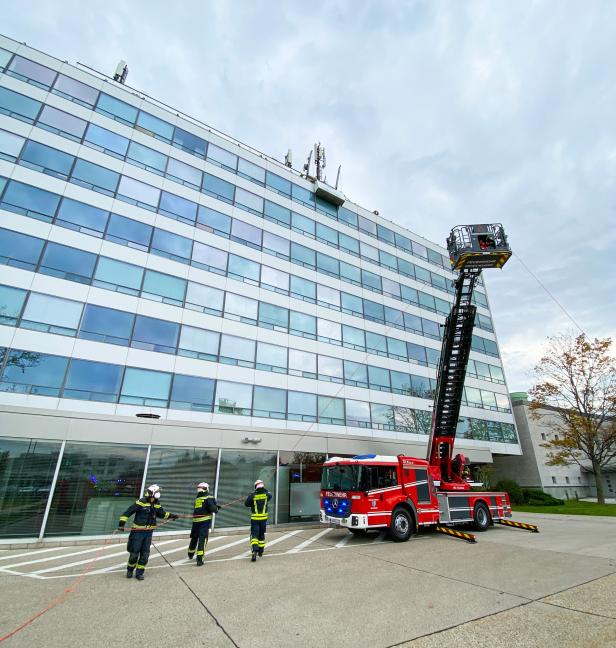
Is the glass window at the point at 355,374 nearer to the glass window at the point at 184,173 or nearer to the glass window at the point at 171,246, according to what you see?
the glass window at the point at 171,246

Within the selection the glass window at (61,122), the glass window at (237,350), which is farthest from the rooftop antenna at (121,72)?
the glass window at (237,350)

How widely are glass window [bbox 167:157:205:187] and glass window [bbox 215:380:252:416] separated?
10.7 m

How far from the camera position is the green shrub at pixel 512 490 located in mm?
25859

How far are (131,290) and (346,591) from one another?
542 inches

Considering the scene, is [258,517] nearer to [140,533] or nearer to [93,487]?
[140,533]

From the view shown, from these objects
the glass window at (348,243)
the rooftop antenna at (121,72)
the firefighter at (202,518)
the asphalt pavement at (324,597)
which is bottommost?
the asphalt pavement at (324,597)

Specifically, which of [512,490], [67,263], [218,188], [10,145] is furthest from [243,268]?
[512,490]

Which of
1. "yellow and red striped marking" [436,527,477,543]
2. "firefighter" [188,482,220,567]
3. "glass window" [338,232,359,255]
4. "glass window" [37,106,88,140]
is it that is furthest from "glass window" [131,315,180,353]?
"glass window" [338,232,359,255]

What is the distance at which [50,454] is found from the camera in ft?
38.5

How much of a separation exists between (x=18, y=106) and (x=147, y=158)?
16.9ft

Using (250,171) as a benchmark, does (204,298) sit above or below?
below

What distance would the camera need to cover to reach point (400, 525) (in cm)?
1162

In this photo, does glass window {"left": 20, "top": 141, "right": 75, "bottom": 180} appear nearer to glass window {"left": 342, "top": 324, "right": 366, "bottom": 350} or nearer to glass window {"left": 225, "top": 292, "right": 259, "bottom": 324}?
glass window {"left": 225, "top": 292, "right": 259, "bottom": 324}

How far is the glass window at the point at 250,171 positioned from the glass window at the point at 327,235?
4.58 m
